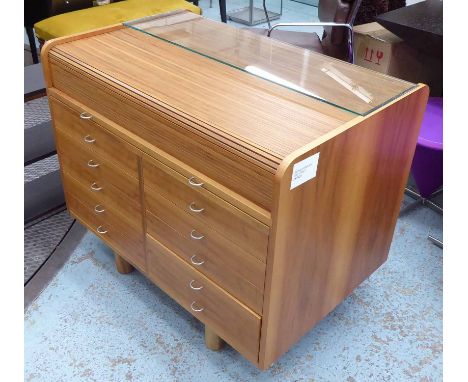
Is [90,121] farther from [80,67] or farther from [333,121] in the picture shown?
[333,121]

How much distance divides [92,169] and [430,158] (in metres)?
1.44

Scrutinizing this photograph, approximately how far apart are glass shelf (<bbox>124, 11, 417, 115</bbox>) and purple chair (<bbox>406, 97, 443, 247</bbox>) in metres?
0.66

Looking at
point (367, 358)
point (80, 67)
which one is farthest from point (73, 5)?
point (367, 358)

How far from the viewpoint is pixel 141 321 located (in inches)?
69.7

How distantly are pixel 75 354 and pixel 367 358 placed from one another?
984 millimetres

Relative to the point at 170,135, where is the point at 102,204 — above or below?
below

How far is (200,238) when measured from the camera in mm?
1374

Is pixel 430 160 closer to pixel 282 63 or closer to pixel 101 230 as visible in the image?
pixel 282 63

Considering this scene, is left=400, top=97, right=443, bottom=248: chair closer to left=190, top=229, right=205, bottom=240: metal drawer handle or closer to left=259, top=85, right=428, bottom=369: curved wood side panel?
left=259, top=85, right=428, bottom=369: curved wood side panel

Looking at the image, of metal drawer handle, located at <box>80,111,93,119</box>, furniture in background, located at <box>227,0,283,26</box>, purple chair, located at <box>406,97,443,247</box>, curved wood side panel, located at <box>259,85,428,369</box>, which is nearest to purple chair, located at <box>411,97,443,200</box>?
purple chair, located at <box>406,97,443,247</box>

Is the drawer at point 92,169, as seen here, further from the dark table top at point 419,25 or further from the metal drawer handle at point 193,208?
the dark table top at point 419,25

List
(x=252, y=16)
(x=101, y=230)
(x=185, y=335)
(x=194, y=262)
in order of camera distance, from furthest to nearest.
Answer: (x=252, y=16), (x=101, y=230), (x=185, y=335), (x=194, y=262)

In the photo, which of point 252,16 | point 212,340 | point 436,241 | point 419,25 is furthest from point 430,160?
point 252,16

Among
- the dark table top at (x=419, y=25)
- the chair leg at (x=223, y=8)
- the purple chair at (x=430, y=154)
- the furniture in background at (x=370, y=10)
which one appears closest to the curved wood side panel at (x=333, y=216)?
the purple chair at (x=430, y=154)
